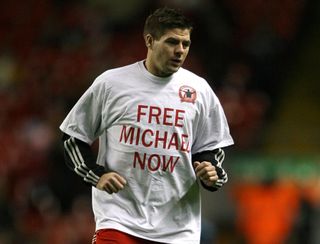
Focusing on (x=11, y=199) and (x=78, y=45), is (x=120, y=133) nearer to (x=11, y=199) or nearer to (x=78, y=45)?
(x=11, y=199)

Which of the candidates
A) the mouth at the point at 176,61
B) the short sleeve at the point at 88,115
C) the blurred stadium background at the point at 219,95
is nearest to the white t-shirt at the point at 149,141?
the short sleeve at the point at 88,115

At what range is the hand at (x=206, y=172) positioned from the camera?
187 inches

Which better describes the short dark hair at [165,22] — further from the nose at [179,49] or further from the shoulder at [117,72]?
the shoulder at [117,72]

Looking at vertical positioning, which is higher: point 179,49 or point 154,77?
point 179,49

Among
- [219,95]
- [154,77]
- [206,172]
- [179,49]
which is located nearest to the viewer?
[206,172]

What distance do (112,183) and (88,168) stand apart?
23 cm

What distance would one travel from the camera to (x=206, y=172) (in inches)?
187

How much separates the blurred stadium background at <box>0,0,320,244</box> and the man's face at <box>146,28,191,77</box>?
18.8ft

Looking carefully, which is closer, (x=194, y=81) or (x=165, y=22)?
(x=165, y=22)

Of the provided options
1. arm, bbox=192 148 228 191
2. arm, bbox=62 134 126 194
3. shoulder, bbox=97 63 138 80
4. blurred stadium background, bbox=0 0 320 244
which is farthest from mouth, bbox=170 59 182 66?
blurred stadium background, bbox=0 0 320 244

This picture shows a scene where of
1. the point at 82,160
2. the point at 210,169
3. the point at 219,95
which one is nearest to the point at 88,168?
the point at 82,160

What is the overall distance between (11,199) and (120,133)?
6.32 meters

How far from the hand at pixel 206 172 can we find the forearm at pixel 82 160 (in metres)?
0.48

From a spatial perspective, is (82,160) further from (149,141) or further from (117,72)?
(117,72)
